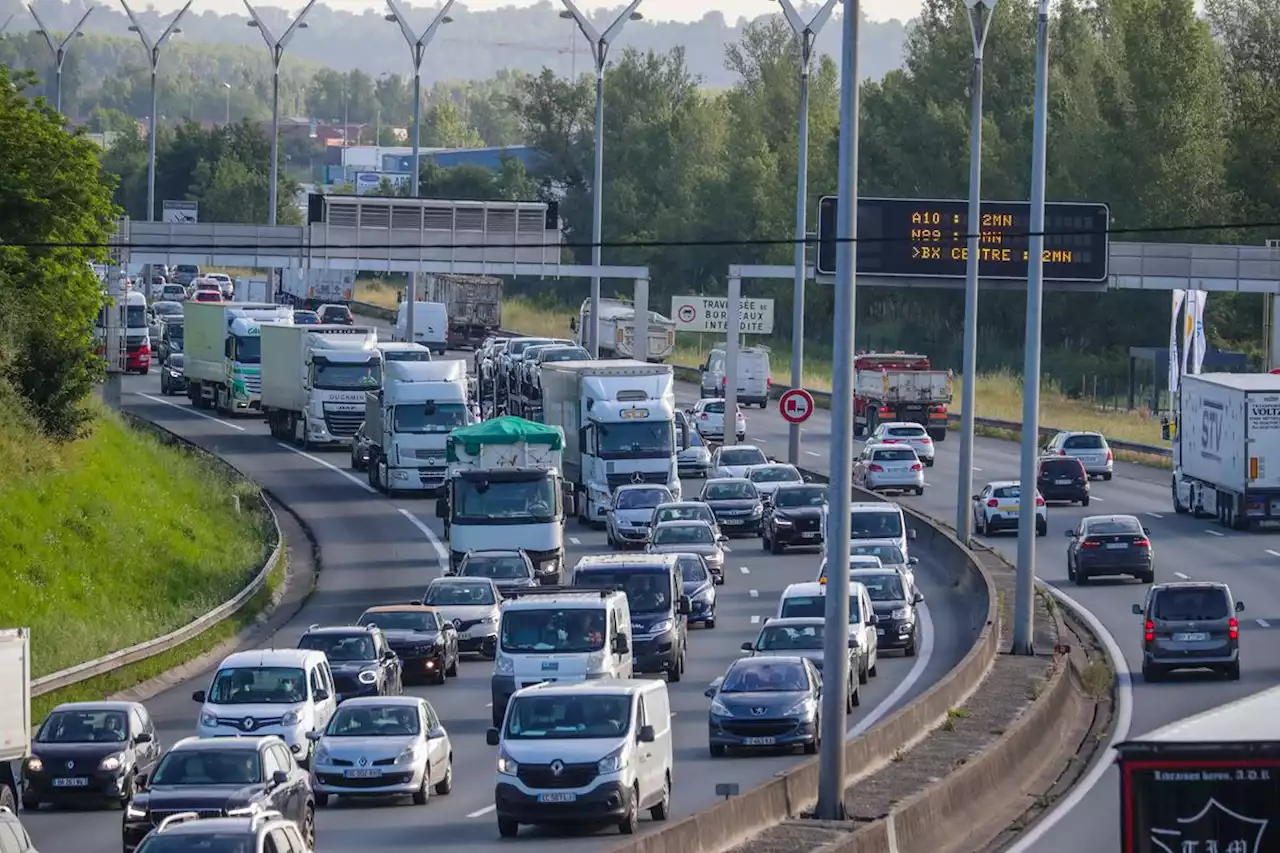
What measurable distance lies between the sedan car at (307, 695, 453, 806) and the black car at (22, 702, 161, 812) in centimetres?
208

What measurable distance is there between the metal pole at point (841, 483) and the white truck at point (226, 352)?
2073 inches

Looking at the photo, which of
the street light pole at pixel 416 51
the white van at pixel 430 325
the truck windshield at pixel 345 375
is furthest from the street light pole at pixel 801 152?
the white van at pixel 430 325

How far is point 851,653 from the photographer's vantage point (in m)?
35.4

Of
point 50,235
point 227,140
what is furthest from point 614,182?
point 50,235

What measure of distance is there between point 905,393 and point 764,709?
162ft

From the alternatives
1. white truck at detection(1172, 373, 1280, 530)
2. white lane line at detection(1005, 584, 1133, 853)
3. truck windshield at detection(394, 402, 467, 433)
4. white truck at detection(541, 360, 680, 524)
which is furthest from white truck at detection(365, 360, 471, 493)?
white truck at detection(1172, 373, 1280, 530)

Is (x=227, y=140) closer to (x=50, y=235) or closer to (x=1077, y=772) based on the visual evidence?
(x=50, y=235)

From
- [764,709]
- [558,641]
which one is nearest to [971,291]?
[558,641]

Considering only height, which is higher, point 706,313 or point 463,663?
point 706,313

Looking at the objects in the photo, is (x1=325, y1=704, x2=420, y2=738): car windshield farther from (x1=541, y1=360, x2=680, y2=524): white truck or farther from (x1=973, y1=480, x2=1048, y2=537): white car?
(x1=973, y1=480, x2=1048, y2=537): white car

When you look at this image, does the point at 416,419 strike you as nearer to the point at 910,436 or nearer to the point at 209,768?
the point at 910,436

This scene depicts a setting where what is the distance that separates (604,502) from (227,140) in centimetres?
11402

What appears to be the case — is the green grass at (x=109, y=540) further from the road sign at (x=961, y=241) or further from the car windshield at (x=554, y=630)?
the road sign at (x=961, y=241)

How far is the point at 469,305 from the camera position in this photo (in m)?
112
